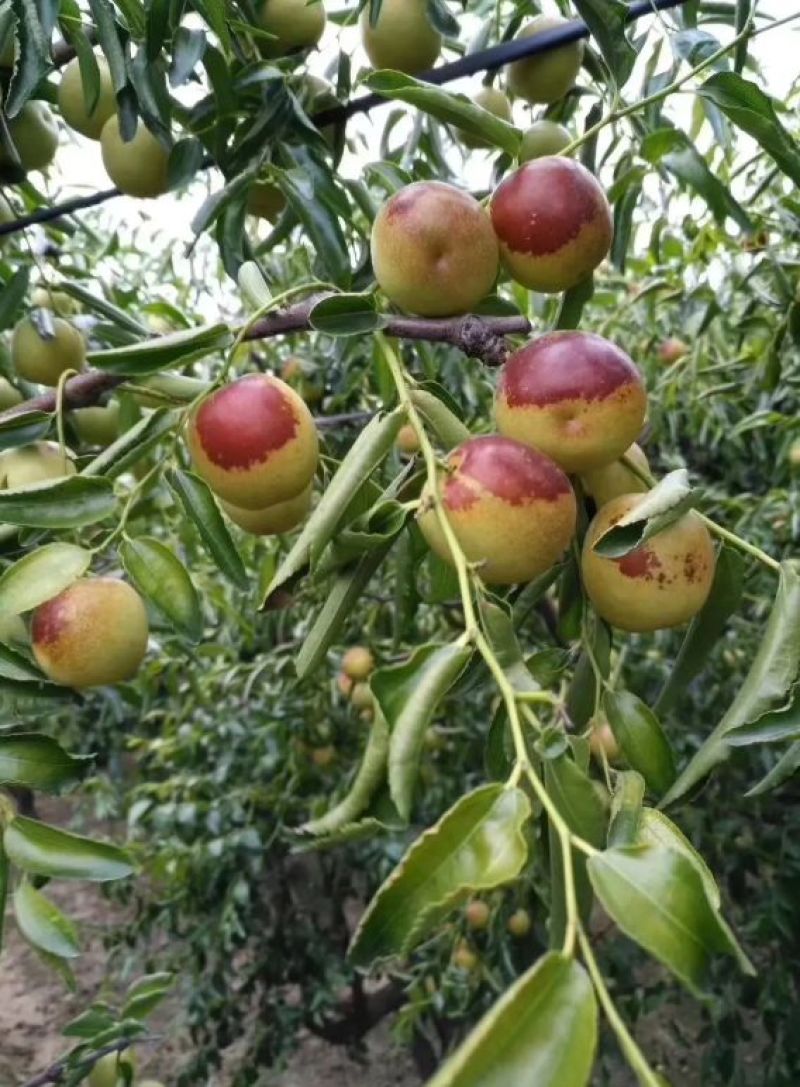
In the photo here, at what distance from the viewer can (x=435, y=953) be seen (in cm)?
269

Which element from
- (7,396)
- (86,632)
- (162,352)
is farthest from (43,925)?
(7,396)

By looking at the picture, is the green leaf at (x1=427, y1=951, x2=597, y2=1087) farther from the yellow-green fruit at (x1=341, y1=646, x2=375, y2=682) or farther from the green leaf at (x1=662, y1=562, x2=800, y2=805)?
the yellow-green fruit at (x1=341, y1=646, x2=375, y2=682)

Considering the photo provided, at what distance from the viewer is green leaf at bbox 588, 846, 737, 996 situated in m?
0.44

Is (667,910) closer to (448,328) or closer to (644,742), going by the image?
(644,742)

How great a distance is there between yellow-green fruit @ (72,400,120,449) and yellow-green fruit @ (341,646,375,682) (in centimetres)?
99

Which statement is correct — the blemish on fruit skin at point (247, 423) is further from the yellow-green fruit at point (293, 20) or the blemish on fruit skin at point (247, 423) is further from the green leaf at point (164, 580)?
the yellow-green fruit at point (293, 20)

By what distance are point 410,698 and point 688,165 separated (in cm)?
68

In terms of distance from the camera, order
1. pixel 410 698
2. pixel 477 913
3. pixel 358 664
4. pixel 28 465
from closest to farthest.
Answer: pixel 410 698 < pixel 28 465 < pixel 358 664 < pixel 477 913

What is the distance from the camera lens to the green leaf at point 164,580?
2.74ft

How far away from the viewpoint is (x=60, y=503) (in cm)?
76

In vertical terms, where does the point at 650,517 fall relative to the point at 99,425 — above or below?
above

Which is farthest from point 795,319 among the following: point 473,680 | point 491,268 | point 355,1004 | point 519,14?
point 355,1004

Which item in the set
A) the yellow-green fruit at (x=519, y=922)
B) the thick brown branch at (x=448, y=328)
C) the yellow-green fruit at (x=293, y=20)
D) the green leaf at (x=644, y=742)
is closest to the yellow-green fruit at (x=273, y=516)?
the thick brown branch at (x=448, y=328)

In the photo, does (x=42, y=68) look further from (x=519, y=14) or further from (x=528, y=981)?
(x=528, y=981)
